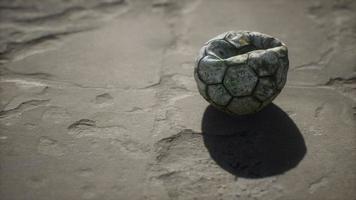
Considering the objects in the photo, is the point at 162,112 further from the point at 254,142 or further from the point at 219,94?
the point at 254,142

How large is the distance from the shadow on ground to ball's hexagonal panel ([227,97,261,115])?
0.13 metres

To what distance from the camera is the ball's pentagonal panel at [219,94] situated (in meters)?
2.34

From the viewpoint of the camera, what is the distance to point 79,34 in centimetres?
360

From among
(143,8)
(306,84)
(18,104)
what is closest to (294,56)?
(306,84)

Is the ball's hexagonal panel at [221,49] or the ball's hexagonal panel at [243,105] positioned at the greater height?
the ball's hexagonal panel at [221,49]

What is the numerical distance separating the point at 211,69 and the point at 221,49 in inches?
7.4

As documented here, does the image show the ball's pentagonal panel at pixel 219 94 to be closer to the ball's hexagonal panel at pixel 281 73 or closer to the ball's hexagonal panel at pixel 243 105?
the ball's hexagonal panel at pixel 243 105

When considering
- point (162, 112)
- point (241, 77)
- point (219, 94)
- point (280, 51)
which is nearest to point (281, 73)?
point (280, 51)

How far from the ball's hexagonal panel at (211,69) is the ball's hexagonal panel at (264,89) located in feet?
0.65

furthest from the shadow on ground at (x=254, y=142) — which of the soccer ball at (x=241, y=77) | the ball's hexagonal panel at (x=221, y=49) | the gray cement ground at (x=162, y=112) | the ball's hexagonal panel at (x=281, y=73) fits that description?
the ball's hexagonal panel at (x=221, y=49)

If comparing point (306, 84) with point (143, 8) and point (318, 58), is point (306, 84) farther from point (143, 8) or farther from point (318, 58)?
point (143, 8)

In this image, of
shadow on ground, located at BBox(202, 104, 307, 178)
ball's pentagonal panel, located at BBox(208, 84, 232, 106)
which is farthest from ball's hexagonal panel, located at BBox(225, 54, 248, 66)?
shadow on ground, located at BBox(202, 104, 307, 178)

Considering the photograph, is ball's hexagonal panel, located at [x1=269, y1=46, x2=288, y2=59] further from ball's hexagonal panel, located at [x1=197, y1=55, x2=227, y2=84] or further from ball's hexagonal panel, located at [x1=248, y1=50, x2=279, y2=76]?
ball's hexagonal panel, located at [x1=197, y1=55, x2=227, y2=84]

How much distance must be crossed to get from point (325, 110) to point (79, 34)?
2.01 m
